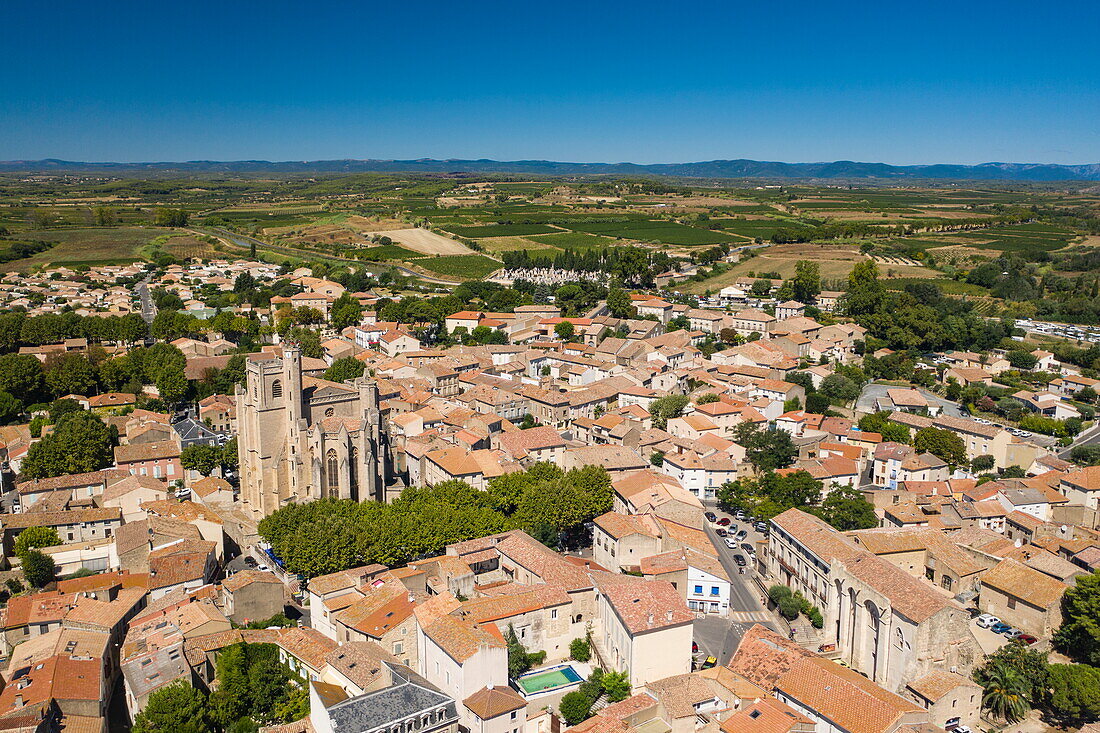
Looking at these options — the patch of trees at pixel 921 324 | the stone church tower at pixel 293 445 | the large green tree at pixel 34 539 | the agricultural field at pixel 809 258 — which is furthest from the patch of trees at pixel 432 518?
the agricultural field at pixel 809 258

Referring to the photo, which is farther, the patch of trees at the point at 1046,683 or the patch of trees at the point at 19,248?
the patch of trees at the point at 19,248

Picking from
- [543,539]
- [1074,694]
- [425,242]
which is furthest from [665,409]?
[425,242]

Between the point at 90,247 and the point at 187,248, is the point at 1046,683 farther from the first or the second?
the point at 90,247

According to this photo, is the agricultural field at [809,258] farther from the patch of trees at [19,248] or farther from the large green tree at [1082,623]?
the patch of trees at [19,248]

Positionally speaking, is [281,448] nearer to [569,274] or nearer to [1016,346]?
[1016,346]

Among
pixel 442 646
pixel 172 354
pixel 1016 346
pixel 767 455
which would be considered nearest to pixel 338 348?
pixel 172 354

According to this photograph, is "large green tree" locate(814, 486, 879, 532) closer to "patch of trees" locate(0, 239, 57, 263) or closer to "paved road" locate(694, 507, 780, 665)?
"paved road" locate(694, 507, 780, 665)
